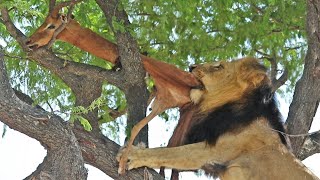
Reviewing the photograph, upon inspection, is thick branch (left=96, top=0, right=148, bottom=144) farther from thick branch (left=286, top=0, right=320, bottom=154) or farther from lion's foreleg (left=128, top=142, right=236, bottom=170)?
thick branch (left=286, top=0, right=320, bottom=154)

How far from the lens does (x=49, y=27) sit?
6461 mm

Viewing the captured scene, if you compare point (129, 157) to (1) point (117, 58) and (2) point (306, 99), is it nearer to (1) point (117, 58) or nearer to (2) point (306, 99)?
(1) point (117, 58)

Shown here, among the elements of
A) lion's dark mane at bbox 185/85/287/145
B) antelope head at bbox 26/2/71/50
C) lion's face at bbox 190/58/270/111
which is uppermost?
antelope head at bbox 26/2/71/50

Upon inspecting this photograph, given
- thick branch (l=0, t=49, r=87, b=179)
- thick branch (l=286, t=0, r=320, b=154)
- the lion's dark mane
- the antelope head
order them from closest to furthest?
1. thick branch (l=0, t=49, r=87, b=179)
2. the antelope head
3. the lion's dark mane
4. thick branch (l=286, t=0, r=320, b=154)

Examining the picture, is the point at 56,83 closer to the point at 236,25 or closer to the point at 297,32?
the point at 236,25

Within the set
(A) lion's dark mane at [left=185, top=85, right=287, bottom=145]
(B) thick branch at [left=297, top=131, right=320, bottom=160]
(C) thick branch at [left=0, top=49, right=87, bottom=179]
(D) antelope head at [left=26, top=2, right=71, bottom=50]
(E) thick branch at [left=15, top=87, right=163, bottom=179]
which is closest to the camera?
(C) thick branch at [left=0, top=49, right=87, bottom=179]

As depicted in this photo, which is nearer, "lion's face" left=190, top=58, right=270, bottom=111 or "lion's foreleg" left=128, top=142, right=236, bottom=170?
"lion's foreleg" left=128, top=142, right=236, bottom=170

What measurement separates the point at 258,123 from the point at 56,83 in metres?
2.73

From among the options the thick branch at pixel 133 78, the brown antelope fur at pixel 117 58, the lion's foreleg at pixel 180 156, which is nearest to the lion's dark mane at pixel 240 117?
the lion's foreleg at pixel 180 156

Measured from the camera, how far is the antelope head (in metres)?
6.45

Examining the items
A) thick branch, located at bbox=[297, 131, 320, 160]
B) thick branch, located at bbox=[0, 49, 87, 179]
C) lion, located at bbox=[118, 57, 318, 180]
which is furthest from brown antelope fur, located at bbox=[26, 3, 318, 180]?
thick branch, located at bbox=[297, 131, 320, 160]

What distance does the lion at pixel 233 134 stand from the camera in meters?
6.37

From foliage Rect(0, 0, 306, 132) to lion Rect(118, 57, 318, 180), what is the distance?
2.80 ft

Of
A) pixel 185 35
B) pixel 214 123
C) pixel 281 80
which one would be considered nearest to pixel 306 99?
pixel 281 80
